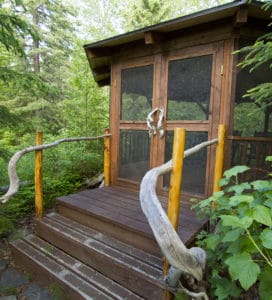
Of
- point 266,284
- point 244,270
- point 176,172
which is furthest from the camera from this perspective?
point 176,172

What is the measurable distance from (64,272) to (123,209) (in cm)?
92

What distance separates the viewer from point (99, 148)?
6086 millimetres

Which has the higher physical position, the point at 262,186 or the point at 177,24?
the point at 177,24

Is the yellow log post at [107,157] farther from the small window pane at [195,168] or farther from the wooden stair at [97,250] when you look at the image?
the small window pane at [195,168]

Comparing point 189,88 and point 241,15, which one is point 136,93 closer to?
point 189,88

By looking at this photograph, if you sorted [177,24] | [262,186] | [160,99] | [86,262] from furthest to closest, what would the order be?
[160,99], [177,24], [86,262], [262,186]

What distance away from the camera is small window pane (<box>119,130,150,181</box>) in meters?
3.43

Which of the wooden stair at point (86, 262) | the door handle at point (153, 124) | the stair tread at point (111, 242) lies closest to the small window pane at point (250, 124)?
the door handle at point (153, 124)

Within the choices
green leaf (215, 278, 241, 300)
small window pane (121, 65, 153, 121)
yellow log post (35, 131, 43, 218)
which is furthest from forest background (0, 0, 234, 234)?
green leaf (215, 278, 241, 300)

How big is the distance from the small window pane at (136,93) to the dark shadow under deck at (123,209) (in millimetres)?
1199

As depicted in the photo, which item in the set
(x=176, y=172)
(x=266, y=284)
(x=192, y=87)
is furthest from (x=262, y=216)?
(x=192, y=87)

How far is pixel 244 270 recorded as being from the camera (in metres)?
1.10

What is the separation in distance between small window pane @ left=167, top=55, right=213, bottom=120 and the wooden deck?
46.7 inches

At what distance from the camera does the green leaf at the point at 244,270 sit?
1.05m
